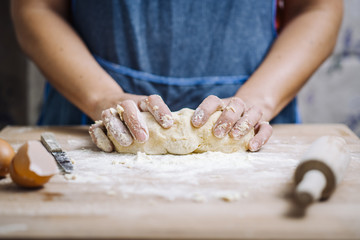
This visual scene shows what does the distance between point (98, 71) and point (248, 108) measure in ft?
2.12

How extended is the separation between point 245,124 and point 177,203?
0.51m

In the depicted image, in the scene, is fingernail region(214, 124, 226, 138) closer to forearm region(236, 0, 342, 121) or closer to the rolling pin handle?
forearm region(236, 0, 342, 121)

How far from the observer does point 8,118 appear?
274 cm

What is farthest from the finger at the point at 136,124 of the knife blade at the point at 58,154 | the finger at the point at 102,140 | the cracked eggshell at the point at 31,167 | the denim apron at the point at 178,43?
the denim apron at the point at 178,43

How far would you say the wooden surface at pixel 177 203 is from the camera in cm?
70

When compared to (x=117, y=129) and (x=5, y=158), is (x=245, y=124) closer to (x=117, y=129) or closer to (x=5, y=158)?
(x=117, y=129)

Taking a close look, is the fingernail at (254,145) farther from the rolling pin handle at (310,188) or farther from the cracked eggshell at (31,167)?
the cracked eggshell at (31,167)

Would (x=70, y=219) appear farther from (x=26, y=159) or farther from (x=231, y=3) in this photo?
(x=231, y=3)

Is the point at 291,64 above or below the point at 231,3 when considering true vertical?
below

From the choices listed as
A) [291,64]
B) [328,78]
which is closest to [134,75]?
[291,64]

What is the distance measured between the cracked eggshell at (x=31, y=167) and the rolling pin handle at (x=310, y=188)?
56 centimetres

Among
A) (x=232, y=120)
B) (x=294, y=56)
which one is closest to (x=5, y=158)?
(x=232, y=120)

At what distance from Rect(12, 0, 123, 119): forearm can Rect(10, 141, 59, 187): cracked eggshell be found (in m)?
0.56

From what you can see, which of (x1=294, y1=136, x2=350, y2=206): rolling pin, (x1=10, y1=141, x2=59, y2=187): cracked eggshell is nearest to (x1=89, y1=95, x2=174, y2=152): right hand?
(x1=10, y1=141, x2=59, y2=187): cracked eggshell
